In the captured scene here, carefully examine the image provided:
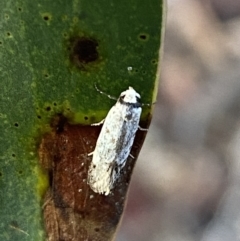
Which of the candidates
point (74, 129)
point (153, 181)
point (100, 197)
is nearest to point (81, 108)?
point (74, 129)

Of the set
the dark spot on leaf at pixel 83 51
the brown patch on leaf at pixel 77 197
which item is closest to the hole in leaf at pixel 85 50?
the dark spot on leaf at pixel 83 51

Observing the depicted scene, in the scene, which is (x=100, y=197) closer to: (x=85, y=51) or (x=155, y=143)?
(x=85, y=51)

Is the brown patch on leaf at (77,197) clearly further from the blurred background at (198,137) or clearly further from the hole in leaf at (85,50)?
the blurred background at (198,137)

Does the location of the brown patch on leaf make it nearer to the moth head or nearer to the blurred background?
the moth head

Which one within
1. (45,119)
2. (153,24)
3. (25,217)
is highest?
(153,24)

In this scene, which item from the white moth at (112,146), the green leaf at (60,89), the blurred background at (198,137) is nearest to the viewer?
the green leaf at (60,89)

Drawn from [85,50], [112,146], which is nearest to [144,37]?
[85,50]

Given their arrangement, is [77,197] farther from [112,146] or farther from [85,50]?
[85,50]
